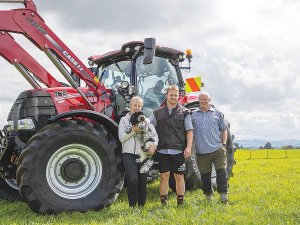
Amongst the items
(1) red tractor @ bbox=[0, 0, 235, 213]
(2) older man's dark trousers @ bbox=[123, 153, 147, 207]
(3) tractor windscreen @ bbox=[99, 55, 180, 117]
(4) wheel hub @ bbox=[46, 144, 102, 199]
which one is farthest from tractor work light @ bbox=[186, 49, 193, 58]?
(4) wheel hub @ bbox=[46, 144, 102, 199]

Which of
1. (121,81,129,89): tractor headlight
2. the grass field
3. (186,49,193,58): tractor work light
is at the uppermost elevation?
(186,49,193,58): tractor work light

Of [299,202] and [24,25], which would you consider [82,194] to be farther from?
[299,202]

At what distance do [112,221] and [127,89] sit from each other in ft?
7.66

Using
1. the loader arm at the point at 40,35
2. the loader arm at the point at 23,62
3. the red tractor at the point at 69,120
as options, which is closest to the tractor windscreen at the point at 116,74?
the red tractor at the point at 69,120

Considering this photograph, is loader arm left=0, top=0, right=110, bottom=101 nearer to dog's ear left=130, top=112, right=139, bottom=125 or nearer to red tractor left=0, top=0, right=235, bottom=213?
red tractor left=0, top=0, right=235, bottom=213

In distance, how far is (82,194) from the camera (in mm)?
4086

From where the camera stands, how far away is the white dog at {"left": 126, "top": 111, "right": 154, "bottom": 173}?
4.10 m

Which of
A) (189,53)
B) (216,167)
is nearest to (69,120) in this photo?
(216,167)

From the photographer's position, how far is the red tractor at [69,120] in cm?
389

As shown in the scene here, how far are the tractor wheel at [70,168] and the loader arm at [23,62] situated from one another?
1751mm

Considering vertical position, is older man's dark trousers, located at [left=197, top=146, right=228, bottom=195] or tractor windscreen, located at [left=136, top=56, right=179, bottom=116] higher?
tractor windscreen, located at [left=136, top=56, right=179, bottom=116]

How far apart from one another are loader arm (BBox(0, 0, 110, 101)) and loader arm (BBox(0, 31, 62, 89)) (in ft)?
1.30

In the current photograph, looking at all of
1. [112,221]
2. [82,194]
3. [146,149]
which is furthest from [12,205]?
[146,149]

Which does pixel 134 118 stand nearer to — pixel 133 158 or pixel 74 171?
pixel 133 158
